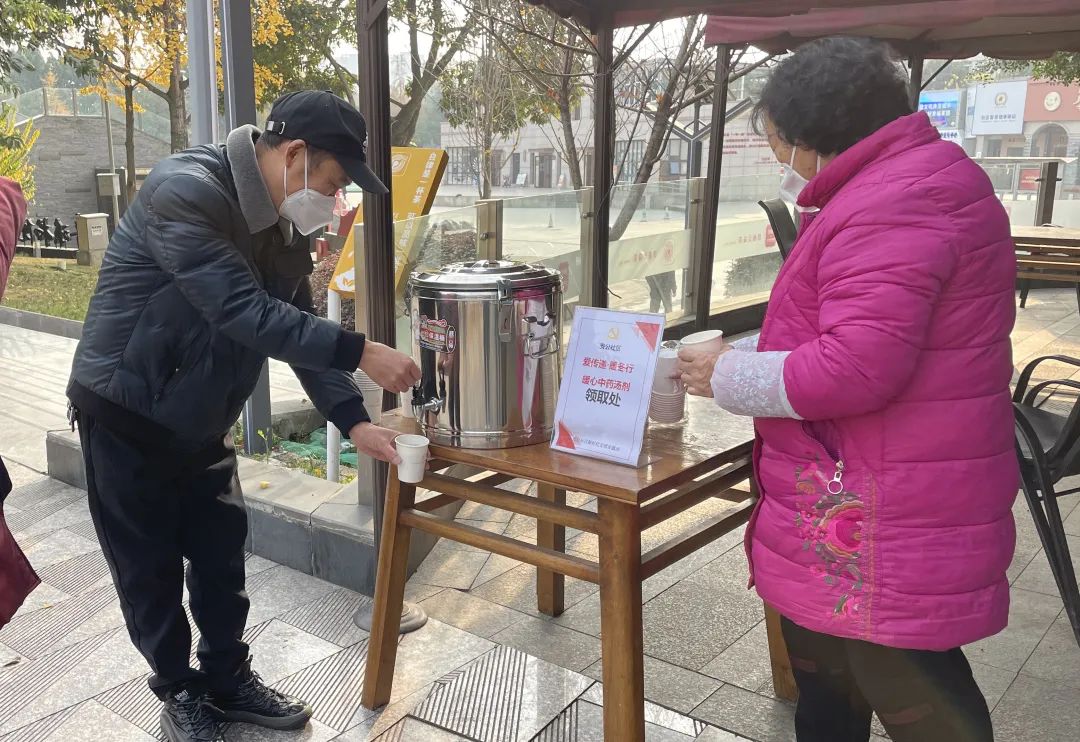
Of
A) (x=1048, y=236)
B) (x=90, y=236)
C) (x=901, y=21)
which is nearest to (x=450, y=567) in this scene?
(x=901, y=21)

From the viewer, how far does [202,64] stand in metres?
3.87

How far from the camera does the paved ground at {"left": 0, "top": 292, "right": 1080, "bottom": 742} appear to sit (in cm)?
238

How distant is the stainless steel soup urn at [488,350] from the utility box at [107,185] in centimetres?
1078

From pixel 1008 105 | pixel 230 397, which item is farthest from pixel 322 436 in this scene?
pixel 1008 105

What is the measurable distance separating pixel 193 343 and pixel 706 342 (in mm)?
1142

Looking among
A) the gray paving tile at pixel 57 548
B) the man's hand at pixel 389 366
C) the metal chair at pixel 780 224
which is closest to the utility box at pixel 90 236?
the gray paving tile at pixel 57 548

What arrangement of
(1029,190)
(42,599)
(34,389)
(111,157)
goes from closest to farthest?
(42,599) < (34,389) < (111,157) < (1029,190)

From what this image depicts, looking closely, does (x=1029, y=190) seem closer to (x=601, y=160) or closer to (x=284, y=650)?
(x=601, y=160)

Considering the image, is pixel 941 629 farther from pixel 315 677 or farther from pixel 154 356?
pixel 315 677

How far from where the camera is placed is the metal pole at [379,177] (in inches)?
101

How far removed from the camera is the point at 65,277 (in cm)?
990

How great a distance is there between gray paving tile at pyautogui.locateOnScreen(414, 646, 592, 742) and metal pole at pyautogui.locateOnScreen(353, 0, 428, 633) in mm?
362

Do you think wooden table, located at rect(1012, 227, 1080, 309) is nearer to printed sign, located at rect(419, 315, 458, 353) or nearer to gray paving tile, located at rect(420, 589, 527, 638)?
gray paving tile, located at rect(420, 589, 527, 638)

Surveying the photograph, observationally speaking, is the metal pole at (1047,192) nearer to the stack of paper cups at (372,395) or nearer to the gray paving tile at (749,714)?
the stack of paper cups at (372,395)
